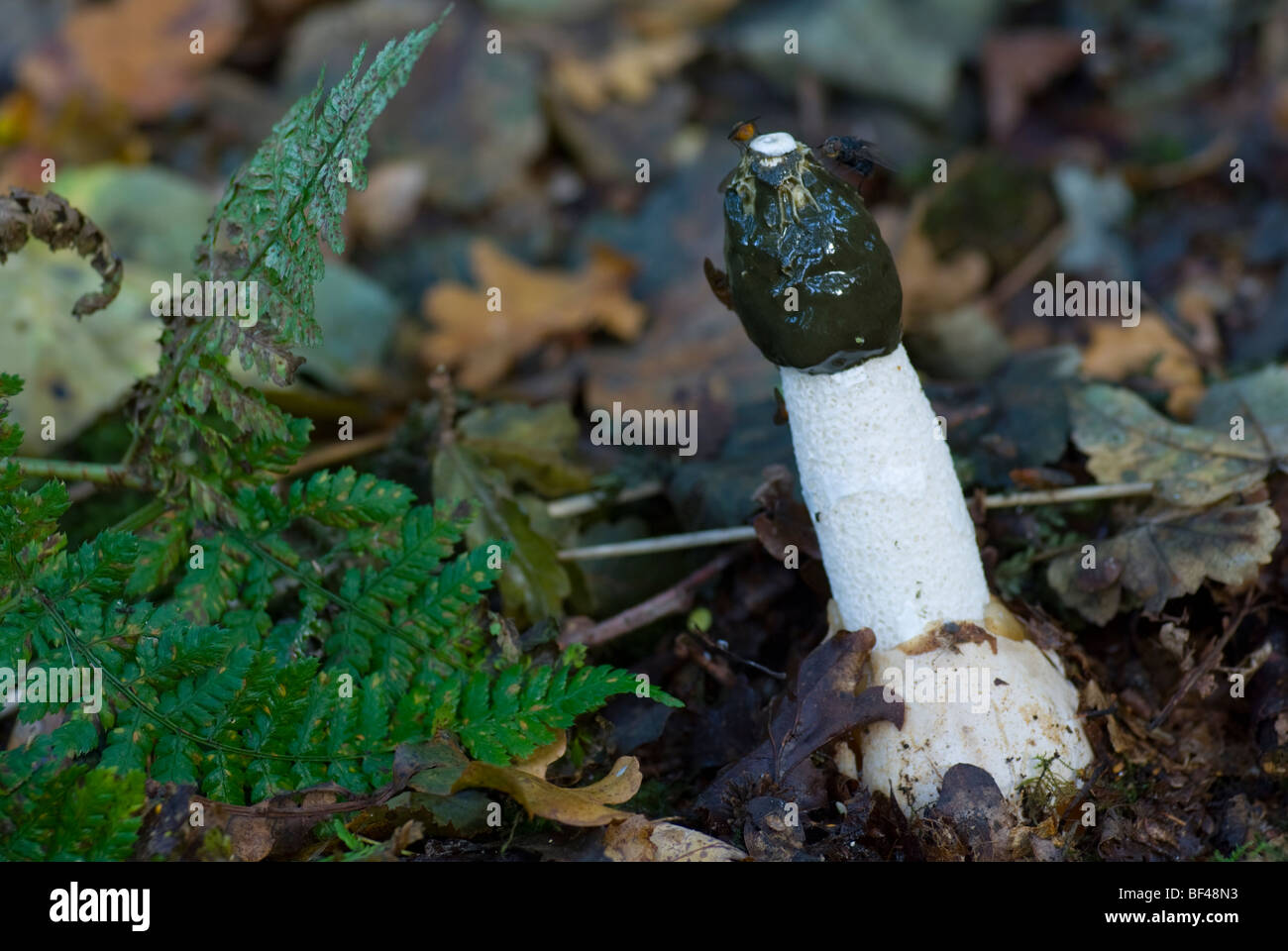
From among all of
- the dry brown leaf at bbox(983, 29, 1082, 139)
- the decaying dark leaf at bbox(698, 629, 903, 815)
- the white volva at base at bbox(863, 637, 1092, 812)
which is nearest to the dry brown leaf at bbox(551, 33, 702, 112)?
the dry brown leaf at bbox(983, 29, 1082, 139)

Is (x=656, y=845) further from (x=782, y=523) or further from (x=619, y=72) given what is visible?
(x=619, y=72)

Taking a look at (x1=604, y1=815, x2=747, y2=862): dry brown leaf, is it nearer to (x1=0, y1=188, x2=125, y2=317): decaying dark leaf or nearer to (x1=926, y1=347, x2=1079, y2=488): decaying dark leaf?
(x1=926, y1=347, x2=1079, y2=488): decaying dark leaf

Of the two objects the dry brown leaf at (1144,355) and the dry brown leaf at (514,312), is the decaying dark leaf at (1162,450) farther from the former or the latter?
the dry brown leaf at (514,312)

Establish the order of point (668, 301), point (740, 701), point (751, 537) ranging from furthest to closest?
point (668, 301) → point (751, 537) → point (740, 701)

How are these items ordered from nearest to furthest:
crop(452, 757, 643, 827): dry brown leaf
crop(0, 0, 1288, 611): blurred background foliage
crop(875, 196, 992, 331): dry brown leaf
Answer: crop(452, 757, 643, 827): dry brown leaf < crop(0, 0, 1288, 611): blurred background foliage < crop(875, 196, 992, 331): dry brown leaf

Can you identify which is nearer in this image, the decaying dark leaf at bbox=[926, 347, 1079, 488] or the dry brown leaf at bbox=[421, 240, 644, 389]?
the decaying dark leaf at bbox=[926, 347, 1079, 488]

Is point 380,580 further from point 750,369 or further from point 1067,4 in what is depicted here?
point 1067,4
